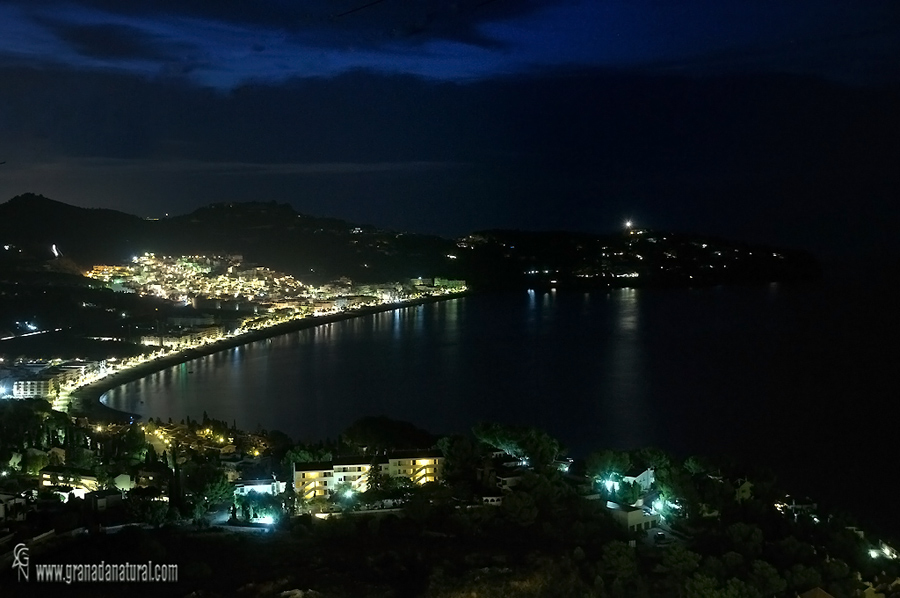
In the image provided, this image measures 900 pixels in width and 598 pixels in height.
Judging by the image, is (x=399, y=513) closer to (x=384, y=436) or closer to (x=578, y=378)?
(x=384, y=436)

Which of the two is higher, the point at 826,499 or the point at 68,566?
the point at 68,566

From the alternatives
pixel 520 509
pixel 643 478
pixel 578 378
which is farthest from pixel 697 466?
pixel 578 378

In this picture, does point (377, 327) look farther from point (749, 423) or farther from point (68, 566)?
point (68, 566)

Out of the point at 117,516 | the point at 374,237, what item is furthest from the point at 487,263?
the point at 117,516

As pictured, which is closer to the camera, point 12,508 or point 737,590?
point 737,590

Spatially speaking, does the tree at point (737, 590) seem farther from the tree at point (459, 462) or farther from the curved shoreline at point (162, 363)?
the curved shoreline at point (162, 363)

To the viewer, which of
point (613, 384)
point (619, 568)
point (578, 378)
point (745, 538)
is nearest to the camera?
point (619, 568)

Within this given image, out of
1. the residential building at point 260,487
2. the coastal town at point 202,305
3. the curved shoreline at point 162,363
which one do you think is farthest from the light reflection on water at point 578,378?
the residential building at point 260,487
